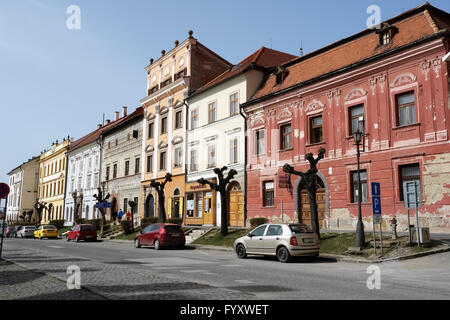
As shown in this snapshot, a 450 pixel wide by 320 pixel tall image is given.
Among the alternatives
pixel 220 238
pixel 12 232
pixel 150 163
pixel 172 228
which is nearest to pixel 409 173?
pixel 220 238

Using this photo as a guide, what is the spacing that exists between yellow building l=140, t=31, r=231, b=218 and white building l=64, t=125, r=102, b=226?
43.9 ft

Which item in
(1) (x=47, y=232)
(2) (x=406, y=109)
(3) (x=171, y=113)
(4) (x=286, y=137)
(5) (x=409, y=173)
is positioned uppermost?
(3) (x=171, y=113)

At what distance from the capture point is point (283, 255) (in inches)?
616

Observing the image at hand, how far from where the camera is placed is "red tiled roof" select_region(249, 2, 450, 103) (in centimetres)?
2028

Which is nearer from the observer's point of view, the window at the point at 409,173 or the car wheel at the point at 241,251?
the car wheel at the point at 241,251

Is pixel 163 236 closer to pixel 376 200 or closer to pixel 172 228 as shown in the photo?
pixel 172 228

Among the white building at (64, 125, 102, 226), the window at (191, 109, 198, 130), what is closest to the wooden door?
the window at (191, 109, 198, 130)

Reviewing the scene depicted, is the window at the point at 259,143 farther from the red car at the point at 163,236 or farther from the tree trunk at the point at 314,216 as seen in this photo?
the tree trunk at the point at 314,216

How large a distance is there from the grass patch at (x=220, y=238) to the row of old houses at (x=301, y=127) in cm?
288

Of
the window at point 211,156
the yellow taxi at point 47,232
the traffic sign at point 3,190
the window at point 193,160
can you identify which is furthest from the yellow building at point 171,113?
the traffic sign at point 3,190

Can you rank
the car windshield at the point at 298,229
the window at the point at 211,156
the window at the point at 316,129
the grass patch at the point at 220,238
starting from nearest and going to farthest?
the car windshield at the point at 298,229
the grass patch at the point at 220,238
the window at the point at 316,129
the window at the point at 211,156

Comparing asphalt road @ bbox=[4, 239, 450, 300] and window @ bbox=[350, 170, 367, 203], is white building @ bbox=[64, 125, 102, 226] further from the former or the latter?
asphalt road @ bbox=[4, 239, 450, 300]

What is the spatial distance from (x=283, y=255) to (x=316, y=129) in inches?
439

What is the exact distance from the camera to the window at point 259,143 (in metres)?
28.1
